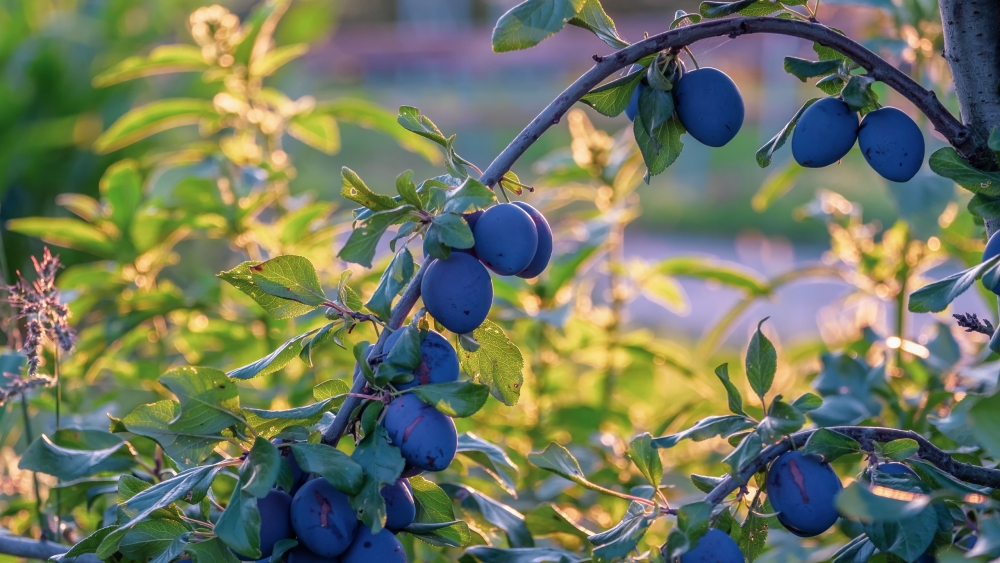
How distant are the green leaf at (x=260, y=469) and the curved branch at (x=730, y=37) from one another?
0.21 m

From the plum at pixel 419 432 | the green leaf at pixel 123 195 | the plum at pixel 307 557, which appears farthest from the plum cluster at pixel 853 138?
the green leaf at pixel 123 195

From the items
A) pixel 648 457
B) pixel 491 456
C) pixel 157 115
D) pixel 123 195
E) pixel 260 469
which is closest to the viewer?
pixel 260 469

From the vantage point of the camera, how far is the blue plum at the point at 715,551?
0.53m

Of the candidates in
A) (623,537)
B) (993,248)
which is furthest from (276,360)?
(993,248)

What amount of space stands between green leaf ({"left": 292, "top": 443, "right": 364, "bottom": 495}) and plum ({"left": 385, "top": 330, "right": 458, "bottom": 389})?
0.20 ft

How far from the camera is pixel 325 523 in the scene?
52cm

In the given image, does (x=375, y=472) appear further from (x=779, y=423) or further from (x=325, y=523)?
(x=779, y=423)

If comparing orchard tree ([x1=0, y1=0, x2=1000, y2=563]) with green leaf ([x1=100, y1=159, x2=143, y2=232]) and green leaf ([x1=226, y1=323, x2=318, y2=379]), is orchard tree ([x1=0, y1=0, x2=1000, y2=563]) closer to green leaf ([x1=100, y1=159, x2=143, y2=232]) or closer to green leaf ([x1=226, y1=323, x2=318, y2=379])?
green leaf ([x1=226, y1=323, x2=318, y2=379])

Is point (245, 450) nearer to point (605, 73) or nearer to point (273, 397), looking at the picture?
point (605, 73)

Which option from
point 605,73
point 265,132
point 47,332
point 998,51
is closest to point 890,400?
point 998,51

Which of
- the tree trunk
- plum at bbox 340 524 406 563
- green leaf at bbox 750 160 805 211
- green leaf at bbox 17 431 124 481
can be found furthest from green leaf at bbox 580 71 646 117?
green leaf at bbox 750 160 805 211

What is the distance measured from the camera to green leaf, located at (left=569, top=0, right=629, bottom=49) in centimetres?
58

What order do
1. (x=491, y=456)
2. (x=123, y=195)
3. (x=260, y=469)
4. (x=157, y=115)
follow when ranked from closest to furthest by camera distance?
(x=260, y=469) → (x=491, y=456) → (x=123, y=195) → (x=157, y=115)

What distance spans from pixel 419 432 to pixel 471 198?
0.47ft
